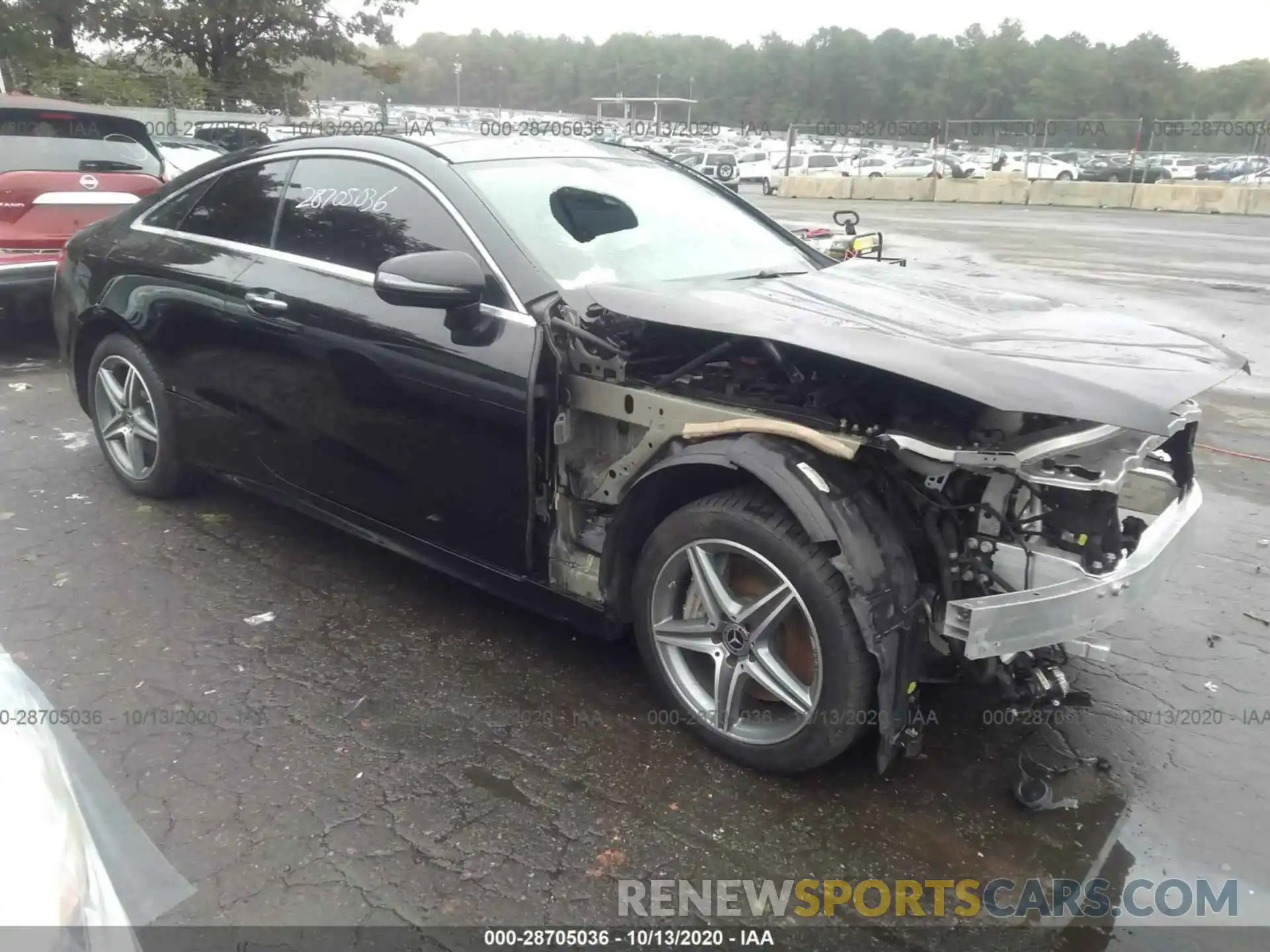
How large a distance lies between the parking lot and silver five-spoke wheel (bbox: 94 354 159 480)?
29cm

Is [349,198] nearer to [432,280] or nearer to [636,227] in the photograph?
[432,280]

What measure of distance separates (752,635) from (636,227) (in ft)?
5.35

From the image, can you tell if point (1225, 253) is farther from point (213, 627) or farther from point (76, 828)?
point (76, 828)

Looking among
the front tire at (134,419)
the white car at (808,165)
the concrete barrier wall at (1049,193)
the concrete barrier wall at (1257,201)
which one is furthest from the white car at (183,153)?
the white car at (808,165)

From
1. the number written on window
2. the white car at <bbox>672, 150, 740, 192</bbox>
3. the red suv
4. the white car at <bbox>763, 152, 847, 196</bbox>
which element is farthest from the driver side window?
the white car at <bbox>763, 152, 847, 196</bbox>

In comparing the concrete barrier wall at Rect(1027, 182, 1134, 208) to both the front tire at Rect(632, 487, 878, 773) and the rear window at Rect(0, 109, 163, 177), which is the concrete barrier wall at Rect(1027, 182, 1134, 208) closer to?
the rear window at Rect(0, 109, 163, 177)

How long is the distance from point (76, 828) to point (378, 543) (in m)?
2.09

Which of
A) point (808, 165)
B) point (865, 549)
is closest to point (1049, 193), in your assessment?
point (808, 165)

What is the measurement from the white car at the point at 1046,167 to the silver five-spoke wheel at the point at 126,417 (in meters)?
34.3

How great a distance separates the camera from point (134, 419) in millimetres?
4480

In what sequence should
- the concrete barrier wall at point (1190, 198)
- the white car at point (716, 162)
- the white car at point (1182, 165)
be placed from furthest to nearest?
the white car at point (716, 162) < the white car at point (1182, 165) < the concrete barrier wall at point (1190, 198)

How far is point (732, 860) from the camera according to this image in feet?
7.91

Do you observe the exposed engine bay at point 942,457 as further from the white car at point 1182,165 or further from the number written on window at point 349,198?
the white car at point 1182,165

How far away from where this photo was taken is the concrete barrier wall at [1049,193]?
2472 cm
